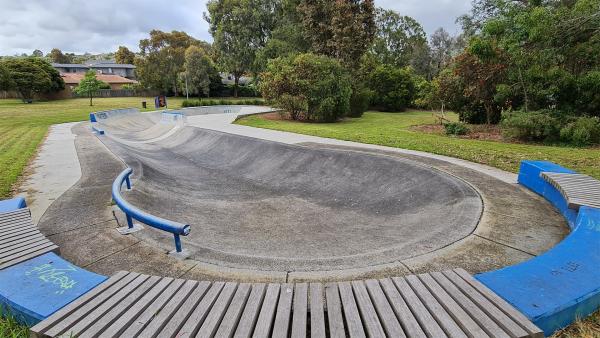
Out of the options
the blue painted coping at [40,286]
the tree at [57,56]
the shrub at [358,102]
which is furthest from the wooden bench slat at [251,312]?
the tree at [57,56]

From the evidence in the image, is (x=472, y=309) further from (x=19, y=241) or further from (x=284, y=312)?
(x=19, y=241)

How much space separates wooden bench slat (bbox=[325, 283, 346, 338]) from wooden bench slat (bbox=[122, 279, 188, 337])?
4.50 ft

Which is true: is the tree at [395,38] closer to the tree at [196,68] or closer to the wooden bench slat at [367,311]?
the tree at [196,68]

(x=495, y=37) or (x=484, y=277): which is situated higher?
(x=495, y=37)

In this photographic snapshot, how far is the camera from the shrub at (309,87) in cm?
2195

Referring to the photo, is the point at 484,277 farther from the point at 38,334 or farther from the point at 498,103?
the point at 498,103

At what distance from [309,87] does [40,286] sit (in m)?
20.0

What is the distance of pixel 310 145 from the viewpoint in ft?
42.8

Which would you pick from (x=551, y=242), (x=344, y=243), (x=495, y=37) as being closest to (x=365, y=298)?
(x=344, y=243)

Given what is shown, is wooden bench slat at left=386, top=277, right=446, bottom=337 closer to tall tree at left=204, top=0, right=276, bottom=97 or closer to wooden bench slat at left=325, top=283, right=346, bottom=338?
wooden bench slat at left=325, top=283, right=346, bottom=338

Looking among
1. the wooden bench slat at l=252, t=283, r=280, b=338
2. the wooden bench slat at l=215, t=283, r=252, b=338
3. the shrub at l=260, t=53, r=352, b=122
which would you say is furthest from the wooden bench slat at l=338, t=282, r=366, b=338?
the shrub at l=260, t=53, r=352, b=122

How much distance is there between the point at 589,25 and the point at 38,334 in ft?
58.0

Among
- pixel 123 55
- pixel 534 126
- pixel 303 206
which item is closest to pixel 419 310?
pixel 303 206

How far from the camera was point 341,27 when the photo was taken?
26562 millimetres
